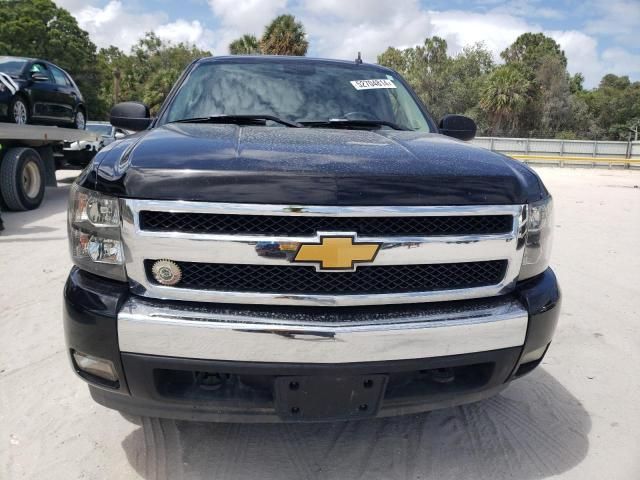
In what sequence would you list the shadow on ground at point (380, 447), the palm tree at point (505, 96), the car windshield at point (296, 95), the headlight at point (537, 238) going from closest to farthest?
the headlight at point (537, 238) < the shadow on ground at point (380, 447) < the car windshield at point (296, 95) < the palm tree at point (505, 96)

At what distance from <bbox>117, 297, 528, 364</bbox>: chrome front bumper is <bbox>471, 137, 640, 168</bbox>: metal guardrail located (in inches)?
1102

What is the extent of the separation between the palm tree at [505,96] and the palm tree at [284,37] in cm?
1542

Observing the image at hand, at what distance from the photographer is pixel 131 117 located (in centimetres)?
348

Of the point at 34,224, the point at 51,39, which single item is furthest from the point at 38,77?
the point at 51,39

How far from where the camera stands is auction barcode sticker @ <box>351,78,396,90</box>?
11.9 ft

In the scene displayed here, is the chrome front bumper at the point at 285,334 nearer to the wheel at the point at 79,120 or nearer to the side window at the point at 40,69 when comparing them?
the side window at the point at 40,69

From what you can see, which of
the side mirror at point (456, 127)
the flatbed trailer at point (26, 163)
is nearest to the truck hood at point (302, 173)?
the side mirror at point (456, 127)

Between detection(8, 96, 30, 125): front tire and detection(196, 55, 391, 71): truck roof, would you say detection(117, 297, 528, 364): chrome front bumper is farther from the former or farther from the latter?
detection(8, 96, 30, 125): front tire

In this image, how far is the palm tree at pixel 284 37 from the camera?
32500 mm

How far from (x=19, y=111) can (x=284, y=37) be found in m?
25.7

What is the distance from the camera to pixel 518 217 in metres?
2.15

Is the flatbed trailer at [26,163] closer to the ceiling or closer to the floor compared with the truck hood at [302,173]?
closer to the floor

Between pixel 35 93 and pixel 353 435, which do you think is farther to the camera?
pixel 35 93

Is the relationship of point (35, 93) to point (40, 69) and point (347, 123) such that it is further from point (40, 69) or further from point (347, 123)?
point (347, 123)
